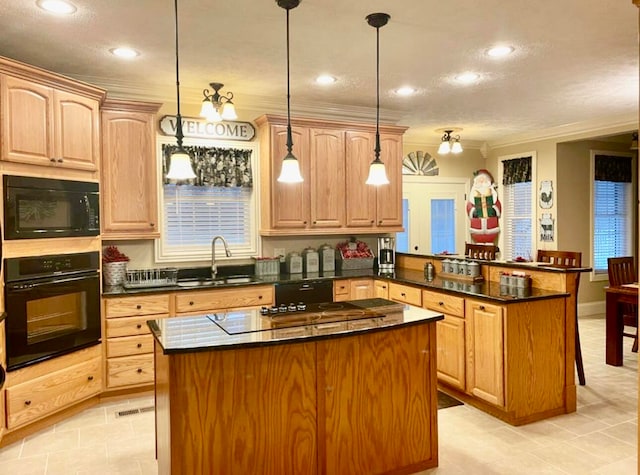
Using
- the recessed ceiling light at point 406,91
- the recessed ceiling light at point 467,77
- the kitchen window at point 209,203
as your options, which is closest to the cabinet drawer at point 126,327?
the kitchen window at point 209,203

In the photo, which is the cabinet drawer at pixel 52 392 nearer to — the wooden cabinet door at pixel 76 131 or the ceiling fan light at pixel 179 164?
the wooden cabinet door at pixel 76 131

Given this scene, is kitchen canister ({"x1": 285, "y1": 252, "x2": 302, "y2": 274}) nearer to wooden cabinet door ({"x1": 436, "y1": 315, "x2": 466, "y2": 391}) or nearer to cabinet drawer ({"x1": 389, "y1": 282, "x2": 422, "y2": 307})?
cabinet drawer ({"x1": 389, "y1": 282, "x2": 422, "y2": 307})

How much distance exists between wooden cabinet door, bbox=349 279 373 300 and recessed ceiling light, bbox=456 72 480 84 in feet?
6.55

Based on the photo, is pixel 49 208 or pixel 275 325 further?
pixel 49 208

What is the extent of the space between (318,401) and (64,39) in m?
2.83

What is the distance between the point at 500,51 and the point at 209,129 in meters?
2.61

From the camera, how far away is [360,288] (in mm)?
4797

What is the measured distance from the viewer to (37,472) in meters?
2.81

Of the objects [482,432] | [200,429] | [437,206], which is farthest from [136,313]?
[437,206]

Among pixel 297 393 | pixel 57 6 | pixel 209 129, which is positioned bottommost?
pixel 297 393

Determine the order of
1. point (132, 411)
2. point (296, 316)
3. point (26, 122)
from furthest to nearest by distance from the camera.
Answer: point (132, 411)
point (26, 122)
point (296, 316)

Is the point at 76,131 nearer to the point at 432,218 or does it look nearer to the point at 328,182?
the point at 328,182

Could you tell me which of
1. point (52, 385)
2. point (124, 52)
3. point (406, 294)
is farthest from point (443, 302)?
point (124, 52)

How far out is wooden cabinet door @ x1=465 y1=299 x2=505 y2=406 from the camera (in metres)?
3.32
